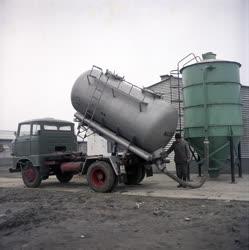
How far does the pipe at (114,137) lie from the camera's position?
12834mm

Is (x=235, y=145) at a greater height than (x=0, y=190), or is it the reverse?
(x=235, y=145)

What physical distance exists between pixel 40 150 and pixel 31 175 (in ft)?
3.70

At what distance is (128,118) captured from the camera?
1294cm

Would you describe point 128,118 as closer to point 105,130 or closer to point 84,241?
point 105,130

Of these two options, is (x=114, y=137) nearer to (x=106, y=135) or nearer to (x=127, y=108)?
(x=106, y=135)

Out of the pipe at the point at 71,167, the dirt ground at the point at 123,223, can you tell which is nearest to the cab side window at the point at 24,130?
the pipe at the point at 71,167

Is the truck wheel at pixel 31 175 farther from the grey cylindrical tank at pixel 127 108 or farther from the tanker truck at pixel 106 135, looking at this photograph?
the grey cylindrical tank at pixel 127 108

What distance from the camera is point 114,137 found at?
44.1 feet

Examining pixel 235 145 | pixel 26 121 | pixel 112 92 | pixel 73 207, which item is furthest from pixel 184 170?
pixel 26 121

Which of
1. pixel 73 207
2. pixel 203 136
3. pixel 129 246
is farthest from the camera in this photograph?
pixel 203 136

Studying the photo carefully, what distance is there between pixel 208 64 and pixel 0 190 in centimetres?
891

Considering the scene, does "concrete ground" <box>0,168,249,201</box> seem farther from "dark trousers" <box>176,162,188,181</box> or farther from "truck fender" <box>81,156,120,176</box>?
"truck fender" <box>81,156,120,176</box>

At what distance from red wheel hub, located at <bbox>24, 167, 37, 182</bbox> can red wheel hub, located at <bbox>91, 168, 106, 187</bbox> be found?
10.3 feet

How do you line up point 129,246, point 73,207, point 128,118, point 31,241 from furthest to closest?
point 128,118
point 73,207
point 31,241
point 129,246
